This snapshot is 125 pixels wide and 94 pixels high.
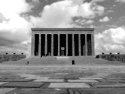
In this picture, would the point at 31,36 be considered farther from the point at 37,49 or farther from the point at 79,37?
the point at 79,37

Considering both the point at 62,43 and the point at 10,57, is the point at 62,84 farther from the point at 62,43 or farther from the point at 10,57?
the point at 62,43

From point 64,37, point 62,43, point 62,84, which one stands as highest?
point 64,37

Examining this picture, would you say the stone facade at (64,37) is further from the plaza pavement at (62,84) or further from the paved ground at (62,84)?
the paved ground at (62,84)

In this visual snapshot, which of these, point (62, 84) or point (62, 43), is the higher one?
point (62, 43)

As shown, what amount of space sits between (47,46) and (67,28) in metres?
14.8

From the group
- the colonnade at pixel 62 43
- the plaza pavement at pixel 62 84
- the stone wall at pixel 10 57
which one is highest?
the colonnade at pixel 62 43

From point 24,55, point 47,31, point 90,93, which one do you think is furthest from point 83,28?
point 90,93

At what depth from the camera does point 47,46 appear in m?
83.9

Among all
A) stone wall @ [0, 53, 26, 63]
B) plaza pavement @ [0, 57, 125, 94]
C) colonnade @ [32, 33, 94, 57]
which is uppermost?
colonnade @ [32, 33, 94, 57]

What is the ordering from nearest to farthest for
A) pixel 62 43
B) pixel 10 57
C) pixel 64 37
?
pixel 10 57 < pixel 64 37 < pixel 62 43

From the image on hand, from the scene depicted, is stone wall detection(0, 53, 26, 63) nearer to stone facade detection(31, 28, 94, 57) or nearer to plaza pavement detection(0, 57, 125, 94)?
stone facade detection(31, 28, 94, 57)

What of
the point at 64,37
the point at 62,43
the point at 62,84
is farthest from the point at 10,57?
the point at 62,84

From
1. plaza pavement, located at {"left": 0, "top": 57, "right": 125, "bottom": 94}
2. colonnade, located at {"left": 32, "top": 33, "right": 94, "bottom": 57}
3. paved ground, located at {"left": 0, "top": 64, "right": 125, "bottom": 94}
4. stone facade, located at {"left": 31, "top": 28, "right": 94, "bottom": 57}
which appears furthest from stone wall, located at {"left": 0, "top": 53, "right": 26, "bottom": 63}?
paved ground, located at {"left": 0, "top": 64, "right": 125, "bottom": 94}

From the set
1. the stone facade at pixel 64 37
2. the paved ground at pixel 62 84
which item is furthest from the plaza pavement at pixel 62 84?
the stone facade at pixel 64 37
